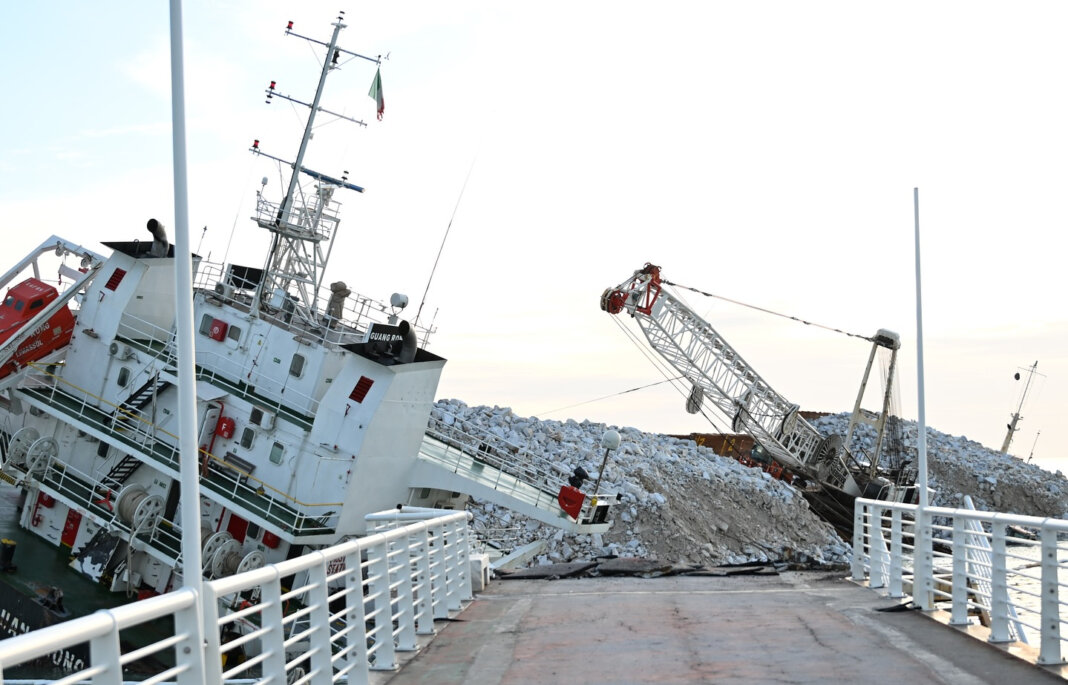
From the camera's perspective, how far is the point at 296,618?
26.3ft

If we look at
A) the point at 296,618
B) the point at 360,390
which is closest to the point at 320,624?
the point at 296,618

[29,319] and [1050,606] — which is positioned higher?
[29,319]

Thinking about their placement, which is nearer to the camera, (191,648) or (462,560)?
(191,648)

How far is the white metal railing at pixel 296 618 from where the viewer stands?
4.25m

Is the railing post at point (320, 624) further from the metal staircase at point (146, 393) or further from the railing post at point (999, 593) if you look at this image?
the metal staircase at point (146, 393)

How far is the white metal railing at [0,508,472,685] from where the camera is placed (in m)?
4.25

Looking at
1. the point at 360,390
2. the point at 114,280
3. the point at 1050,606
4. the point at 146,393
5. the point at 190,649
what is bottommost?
the point at 190,649

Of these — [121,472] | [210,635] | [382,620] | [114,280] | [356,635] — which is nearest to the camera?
[210,635]

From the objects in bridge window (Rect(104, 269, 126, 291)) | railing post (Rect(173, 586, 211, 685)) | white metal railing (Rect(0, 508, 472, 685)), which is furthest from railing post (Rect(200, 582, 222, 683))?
bridge window (Rect(104, 269, 126, 291))

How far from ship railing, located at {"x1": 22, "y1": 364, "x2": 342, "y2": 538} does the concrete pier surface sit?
545 cm

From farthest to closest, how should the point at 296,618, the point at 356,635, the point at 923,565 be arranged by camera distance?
the point at 923,565, the point at 356,635, the point at 296,618

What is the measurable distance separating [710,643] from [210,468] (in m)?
12.6

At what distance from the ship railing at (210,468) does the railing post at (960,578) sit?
35.3 feet

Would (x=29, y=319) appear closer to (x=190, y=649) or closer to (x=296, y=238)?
(x=296, y=238)
